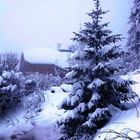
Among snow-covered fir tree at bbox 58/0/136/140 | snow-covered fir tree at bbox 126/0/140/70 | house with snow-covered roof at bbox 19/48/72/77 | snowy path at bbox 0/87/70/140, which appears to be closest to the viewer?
snow-covered fir tree at bbox 58/0/136/140

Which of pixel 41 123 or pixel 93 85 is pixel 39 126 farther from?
pixel 93 85

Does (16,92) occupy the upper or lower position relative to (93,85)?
lower

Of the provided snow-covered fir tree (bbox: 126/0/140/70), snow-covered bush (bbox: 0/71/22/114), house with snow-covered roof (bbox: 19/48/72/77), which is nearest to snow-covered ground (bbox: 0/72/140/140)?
snow-covered bush (bbox: 0/71/22/114)

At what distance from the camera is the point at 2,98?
794 inches

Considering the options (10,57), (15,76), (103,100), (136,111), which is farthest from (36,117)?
(10,57)

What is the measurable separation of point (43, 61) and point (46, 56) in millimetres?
1635

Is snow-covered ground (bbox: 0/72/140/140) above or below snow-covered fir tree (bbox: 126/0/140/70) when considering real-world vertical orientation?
below

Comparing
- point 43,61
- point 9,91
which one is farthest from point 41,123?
point 43,61

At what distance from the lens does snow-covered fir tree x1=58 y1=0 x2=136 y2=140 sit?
11695 mm

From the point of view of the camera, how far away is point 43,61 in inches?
1992

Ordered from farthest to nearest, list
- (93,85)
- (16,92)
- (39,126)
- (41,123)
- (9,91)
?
(16,92)
(9,91)
(41,123)
(39,126)
(93,85)

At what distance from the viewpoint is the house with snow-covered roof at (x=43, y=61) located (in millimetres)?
49787

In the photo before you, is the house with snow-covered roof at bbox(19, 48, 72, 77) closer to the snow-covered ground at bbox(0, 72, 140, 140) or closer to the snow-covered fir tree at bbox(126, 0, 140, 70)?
the snow-covered fir tree at bbox(126, 0, 140, 70)

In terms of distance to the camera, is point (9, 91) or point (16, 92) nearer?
point (9, 91)
